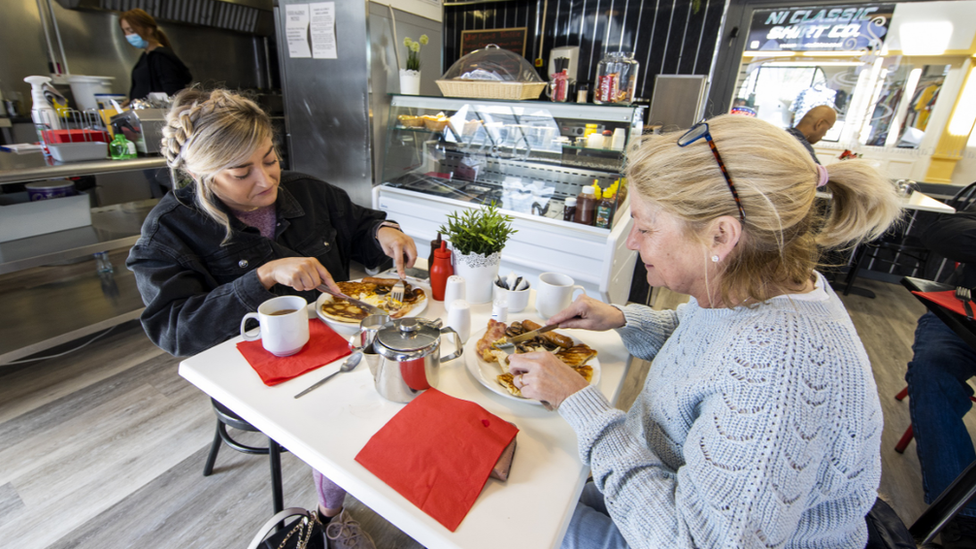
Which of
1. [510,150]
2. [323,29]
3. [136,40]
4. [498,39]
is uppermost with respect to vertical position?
[498,39]

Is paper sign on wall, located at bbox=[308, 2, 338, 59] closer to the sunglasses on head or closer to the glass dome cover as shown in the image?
the glass dome cover

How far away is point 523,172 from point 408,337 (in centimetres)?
202

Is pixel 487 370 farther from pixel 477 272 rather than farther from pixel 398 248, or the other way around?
pixel 398 248

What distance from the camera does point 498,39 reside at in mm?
4137

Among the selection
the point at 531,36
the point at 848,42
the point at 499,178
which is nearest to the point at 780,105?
the point at 848,42

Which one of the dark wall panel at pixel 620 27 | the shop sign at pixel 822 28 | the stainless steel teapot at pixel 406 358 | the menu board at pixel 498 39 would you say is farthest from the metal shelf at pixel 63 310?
the shop sign at pixel 822 28

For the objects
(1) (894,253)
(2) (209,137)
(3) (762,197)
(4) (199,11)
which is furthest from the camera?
(4) (199,11)

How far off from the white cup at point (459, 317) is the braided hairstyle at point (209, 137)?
77 centimetres

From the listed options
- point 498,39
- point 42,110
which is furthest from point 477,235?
point 498,39

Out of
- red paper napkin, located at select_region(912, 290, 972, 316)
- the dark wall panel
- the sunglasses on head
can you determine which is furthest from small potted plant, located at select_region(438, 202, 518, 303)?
the dark wall panel

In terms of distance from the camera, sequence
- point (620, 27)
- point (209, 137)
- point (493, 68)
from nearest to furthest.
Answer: point (209, 137) → point (493, 68) → point (620, 27)

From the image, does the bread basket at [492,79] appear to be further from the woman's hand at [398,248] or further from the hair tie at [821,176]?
the hair tie at [821,176]

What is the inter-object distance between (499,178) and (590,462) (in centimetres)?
226

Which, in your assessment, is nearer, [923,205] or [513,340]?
[513,340]
